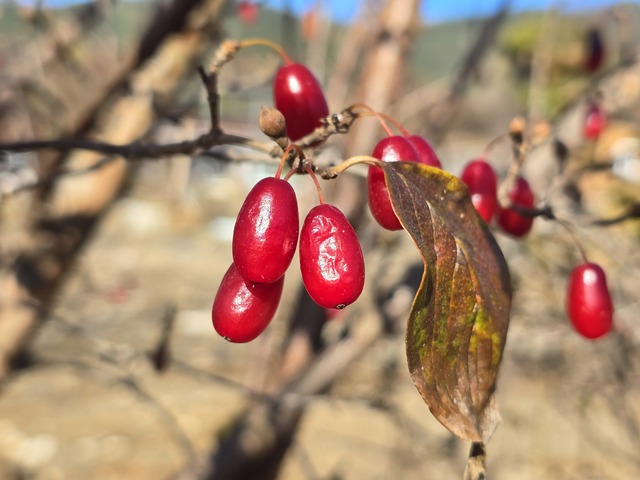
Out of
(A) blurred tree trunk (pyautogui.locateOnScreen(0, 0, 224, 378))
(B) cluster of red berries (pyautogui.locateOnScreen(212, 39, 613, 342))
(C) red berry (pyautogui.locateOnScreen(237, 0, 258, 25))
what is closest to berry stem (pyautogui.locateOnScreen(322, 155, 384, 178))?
(B) cluster of red berries (pyautogui.locateOnScreen(212, 39, 613, 342))

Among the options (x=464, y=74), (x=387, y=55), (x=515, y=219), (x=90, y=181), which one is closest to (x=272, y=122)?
(x=515, y=219)

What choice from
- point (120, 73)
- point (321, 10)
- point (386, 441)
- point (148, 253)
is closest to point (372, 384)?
point (386, 441)

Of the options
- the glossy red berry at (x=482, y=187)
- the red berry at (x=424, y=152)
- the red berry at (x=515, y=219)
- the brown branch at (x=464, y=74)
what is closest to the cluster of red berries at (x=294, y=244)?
the red berry at (x=424, y=152)

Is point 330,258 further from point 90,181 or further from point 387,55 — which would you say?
point 387,55

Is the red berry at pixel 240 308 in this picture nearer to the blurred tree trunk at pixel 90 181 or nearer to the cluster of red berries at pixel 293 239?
the cluster of red berries at pixel 293 239

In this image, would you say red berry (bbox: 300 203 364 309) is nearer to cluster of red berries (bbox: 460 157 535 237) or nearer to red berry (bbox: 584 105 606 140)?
cluster of red berries (bbox: 460 157 535 237)

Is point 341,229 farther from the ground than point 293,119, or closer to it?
closer to it

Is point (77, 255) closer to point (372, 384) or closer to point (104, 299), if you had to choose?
point (372, 384)
